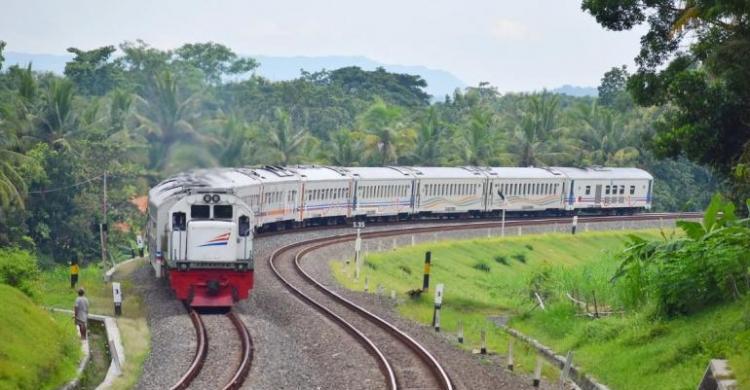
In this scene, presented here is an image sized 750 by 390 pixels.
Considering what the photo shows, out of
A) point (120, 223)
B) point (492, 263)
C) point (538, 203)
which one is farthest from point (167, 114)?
point (538, 203)

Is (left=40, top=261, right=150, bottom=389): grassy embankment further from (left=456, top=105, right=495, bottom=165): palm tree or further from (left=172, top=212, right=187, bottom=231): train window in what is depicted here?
(left=456, top=105, right=495, bottom=165): palm tree

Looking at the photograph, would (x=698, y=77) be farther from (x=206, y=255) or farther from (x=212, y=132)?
(x=212, y=132)

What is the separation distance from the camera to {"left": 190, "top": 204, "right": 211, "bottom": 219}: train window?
2481 cm

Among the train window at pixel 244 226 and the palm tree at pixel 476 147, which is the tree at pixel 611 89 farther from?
the train window at pixel 244 226

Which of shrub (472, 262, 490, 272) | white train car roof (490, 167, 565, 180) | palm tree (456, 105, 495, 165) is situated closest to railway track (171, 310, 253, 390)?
shrub (472, 262, 490, 272)

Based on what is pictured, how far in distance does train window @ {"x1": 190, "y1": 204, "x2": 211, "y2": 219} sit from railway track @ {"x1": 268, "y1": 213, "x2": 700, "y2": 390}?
339cm

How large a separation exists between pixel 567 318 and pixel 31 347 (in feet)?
37.0

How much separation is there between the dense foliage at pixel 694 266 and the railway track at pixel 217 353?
23.8 ft

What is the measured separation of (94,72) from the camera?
7588cm

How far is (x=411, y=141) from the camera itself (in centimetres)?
6838

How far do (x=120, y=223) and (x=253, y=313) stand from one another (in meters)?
26.1

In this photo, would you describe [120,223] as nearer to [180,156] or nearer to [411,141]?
[180,156]

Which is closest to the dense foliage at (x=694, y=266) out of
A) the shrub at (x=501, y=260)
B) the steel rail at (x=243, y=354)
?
the steel rail at (x=243, y=354)

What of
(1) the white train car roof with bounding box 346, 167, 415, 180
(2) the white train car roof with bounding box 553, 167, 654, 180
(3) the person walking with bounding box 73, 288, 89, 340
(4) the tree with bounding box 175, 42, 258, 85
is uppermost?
(4) the tree with bounding box 175, 42, 258, 85
